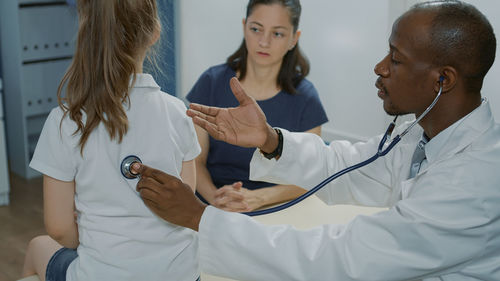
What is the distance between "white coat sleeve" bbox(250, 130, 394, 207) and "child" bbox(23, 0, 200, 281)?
1.11 ft

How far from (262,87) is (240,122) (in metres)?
0.70

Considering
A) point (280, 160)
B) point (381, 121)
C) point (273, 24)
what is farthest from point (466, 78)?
Result: point (381, 121)

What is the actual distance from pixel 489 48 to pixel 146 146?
0.72m

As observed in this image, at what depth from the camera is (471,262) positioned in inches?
45.3

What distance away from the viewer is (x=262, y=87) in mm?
2129

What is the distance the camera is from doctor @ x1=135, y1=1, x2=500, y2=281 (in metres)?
1.10

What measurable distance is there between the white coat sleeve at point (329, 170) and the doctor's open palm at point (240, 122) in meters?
0.10

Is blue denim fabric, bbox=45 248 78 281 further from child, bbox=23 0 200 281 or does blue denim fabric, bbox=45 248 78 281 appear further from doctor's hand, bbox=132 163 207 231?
doctor's hand, bbox=132 163 207 231

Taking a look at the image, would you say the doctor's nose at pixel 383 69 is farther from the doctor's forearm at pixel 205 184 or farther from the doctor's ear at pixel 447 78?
the doctor's forearm at pixel 205 184

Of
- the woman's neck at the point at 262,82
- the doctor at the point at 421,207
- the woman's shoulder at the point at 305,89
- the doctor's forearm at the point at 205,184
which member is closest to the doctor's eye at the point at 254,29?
the woman's neck at the point at 262,82

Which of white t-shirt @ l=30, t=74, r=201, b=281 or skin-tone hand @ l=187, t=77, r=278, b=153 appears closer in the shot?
white t-shirt @ l=30, t=74, r=201, b=281

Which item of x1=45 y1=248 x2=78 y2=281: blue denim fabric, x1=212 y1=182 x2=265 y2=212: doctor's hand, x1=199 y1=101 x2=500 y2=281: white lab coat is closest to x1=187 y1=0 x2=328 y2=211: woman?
x1=212 y1=182 x2=265 y2=212: doctor's hand

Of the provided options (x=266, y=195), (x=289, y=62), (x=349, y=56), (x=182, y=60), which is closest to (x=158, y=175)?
(x=266, y=195)

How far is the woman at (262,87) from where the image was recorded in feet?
6.65
